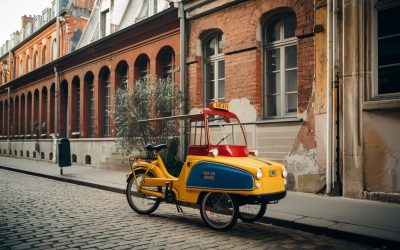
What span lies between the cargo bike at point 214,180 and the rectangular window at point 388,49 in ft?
11.8

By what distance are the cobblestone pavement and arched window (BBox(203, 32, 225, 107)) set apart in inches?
206

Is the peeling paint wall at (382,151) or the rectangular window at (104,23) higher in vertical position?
the rectangular window at (104,23)

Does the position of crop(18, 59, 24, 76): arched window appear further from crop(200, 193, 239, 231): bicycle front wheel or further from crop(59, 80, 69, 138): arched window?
crop(200, 193, 239, 231): bicycle front wheel

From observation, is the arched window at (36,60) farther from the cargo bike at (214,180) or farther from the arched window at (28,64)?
the cargo bike at (214,180)

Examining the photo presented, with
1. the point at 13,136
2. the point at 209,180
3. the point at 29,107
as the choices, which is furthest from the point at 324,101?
the point at 13,136

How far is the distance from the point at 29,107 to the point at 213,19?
2157cm

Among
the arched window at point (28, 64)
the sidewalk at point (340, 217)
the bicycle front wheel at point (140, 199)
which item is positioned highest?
the arched window at point (28, 64)

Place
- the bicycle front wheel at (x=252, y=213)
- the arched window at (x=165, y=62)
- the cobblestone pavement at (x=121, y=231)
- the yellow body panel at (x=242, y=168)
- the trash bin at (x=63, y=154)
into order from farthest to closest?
the arched window at (x=165, y=62) < the trash bin at (x=63, y=154) < the bicycle front wheel at (x=252, y=213) < the yellow body panel at (x=242, y=168) < the cobblestone pavement at (x=121, y=231)

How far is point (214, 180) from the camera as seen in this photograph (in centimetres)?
616

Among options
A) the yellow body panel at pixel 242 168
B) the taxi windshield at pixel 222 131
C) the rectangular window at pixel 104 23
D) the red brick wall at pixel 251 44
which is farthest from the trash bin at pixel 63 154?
the taxi windshield at pixel 222 131

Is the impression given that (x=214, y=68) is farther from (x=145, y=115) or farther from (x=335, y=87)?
(x=335, y=87)

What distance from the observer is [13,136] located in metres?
31.9

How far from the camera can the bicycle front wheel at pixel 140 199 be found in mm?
7559

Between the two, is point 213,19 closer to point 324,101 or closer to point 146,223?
point 324,101
